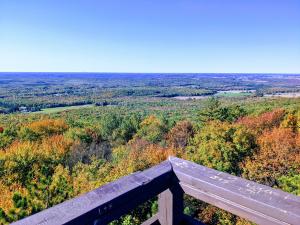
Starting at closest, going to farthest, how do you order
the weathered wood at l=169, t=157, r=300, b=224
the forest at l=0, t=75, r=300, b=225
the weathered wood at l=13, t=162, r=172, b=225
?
the weathered wood at l=13, t=162, r=172, b=225 → the weathered wood at l=169, t=157, r=300, b=224 → the forest at l=0, t=75, r=300, b=225

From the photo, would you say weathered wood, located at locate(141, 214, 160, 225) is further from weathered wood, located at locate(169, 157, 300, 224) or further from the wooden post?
weathered wood, located at locate(169, 157, 300, 224)

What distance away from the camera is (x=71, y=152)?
3166 centimetres

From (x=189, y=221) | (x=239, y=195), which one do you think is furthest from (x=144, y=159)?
(x=239, y=195)

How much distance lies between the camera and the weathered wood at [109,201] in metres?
1.42

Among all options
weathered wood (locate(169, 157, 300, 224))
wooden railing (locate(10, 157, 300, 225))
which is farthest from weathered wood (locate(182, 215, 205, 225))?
weathered wood (locate(169, 157, 300, 224))

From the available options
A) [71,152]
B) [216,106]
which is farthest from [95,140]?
[216,106]

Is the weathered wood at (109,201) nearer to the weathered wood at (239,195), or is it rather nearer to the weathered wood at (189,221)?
the weathered wood at (239,195)

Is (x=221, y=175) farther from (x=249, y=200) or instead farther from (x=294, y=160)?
(x=294, y=160)

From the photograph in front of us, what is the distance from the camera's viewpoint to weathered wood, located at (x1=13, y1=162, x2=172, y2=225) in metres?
1.42

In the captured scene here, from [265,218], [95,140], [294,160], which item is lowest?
[95,140]

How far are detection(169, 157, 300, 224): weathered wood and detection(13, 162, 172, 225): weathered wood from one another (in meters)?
0.15

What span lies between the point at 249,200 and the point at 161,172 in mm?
577

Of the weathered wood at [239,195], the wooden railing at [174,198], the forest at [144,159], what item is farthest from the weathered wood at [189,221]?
the forest at [144,159]

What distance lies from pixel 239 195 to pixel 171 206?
46 centimetres
